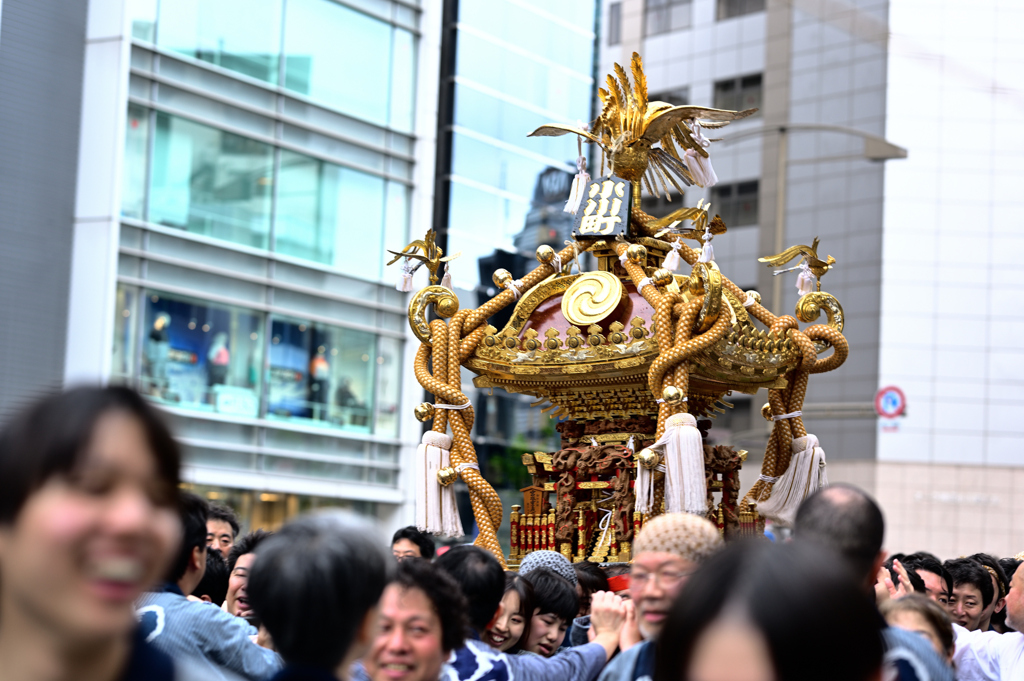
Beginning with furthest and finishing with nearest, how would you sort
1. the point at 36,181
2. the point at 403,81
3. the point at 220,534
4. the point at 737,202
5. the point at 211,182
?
the point at 737,202
the point at 403,81
the point at 211,182
the point at 36,181
the point at 220,534

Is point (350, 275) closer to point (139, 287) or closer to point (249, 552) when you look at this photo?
point (139, 287)

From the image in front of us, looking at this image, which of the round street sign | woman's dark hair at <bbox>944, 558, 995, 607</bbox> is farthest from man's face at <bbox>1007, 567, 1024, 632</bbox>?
the round street sign

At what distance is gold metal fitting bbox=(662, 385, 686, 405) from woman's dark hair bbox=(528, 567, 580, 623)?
1.65 meters

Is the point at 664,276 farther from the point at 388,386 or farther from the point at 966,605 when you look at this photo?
the point at 388,386

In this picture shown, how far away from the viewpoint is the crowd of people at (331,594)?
5.89ft

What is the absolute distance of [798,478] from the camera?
738 centimetres

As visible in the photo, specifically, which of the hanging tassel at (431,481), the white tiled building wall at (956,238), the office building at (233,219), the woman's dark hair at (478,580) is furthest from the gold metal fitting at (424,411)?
the white tiled building wall at (956,238)

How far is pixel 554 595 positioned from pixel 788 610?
140 inches

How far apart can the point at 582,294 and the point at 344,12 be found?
15.1 m

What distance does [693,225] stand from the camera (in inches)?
318

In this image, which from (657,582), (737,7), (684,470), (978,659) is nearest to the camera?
(657,582)

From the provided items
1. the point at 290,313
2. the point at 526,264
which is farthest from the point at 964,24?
the point at 290,313

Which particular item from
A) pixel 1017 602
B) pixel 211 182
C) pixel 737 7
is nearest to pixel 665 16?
pixel 737 7

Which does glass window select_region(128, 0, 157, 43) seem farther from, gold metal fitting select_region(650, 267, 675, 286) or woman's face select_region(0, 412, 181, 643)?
woman's face select_region(0, 412, 181, 643)
